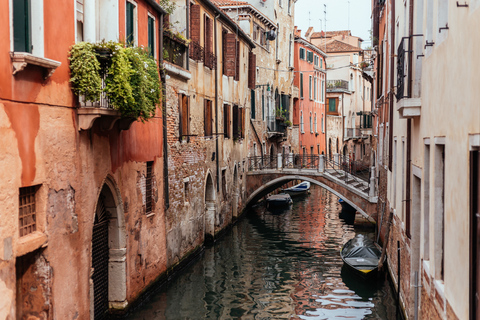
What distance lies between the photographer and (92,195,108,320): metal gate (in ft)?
32.7

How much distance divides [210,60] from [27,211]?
11662 millimetres

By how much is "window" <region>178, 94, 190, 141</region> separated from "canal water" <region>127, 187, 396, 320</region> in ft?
11.5

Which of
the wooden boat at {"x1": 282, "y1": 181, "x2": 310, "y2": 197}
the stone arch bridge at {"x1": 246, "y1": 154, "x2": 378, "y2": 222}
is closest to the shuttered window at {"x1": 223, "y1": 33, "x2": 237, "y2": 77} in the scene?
the stone arch bridge at {"x1": 246, "y1": 154, "x2": 378, "y2": 222}

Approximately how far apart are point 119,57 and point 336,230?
51.8 ft

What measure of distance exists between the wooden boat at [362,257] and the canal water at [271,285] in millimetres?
281

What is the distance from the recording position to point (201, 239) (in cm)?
1736

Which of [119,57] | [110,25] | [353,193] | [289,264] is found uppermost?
[110,25]

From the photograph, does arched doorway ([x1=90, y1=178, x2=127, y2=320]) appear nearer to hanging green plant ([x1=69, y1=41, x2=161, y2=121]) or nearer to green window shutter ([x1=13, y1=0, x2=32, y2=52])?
hanging green plant ([x1=69, y1=41, x2=161, y2=121])

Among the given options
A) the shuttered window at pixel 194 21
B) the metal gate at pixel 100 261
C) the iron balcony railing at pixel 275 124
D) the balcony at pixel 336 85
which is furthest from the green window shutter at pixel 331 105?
the metal gate at pixel 100 261

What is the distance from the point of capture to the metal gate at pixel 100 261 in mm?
9977

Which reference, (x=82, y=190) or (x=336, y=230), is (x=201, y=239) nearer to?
(x=336, y=230)

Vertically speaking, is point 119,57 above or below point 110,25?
below

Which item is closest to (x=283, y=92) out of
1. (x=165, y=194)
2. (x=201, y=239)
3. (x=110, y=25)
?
(x=201, y=239)

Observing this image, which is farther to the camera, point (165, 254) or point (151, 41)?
point (165, 254)
